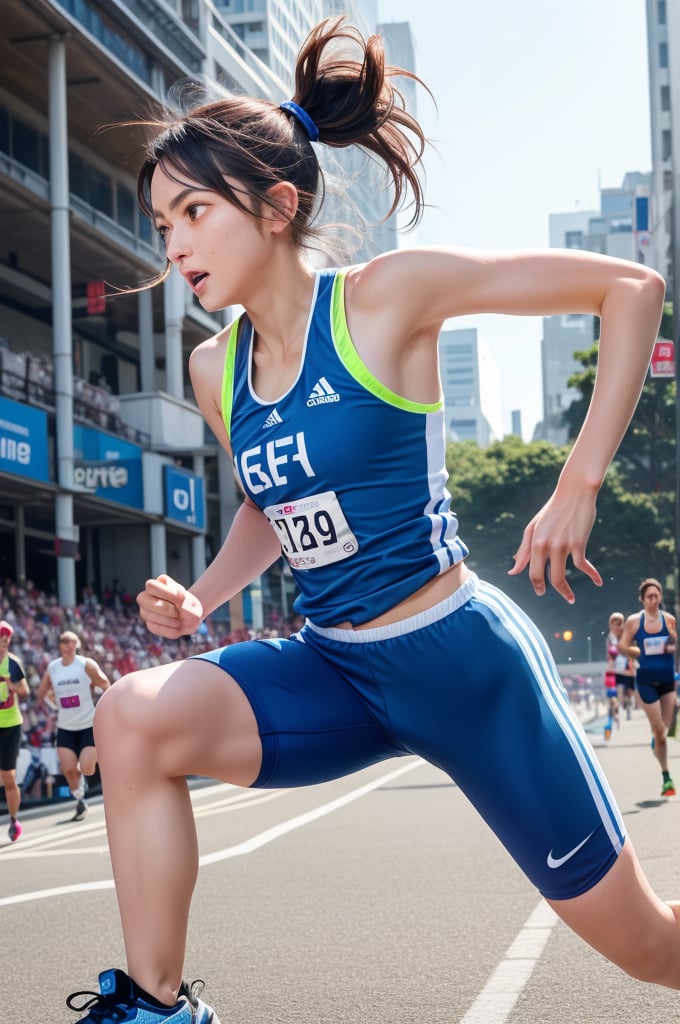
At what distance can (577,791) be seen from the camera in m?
2.96

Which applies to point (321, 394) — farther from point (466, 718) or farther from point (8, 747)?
point (8, 747)

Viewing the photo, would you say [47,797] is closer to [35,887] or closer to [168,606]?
[35,887]

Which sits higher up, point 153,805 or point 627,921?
point 153,805

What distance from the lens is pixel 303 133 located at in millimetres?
3367

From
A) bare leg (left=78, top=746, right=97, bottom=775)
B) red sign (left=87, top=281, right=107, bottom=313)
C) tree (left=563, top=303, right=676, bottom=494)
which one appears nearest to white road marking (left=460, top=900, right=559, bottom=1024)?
bare leg (left=78, top=746, right=97, bottom=775)

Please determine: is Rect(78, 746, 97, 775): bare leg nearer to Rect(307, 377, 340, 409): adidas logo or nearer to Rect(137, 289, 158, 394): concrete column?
Rect(307, 377, 340, 409): adidas logo

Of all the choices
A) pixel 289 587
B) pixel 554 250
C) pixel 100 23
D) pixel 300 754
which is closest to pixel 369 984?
pixel 300 754

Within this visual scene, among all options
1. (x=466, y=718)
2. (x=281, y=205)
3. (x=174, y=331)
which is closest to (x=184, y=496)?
(x=174, y=331)

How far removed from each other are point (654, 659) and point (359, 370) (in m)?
12.8

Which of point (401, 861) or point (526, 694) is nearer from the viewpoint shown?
point (526, 694)

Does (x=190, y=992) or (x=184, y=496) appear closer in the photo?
(x=190, y=992)

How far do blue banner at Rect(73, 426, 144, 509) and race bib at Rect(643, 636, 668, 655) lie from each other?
18.3 meters

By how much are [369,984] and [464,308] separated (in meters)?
2.83

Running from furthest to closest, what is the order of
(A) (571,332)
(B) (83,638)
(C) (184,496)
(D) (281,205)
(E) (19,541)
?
(A) (571,332) → (C) (184,496) → (E) (19,541) → (B) (83,638) → (D) (281,205)
